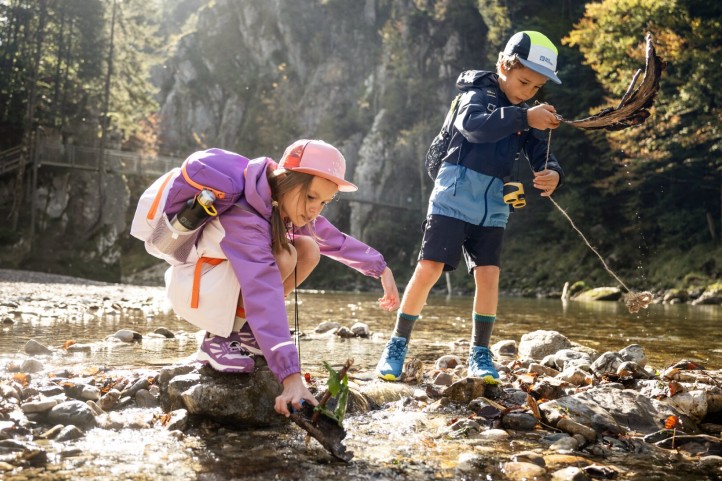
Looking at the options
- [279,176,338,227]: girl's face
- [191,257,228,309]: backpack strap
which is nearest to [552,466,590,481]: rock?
[279,176,338,227]: girl's face

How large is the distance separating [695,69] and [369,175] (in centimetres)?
2156

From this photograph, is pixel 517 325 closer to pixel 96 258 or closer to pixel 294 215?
pixel 294 215

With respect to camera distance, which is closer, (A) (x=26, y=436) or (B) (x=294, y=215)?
(A) (x=26, y=436)

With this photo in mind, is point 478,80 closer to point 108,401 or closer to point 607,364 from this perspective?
point 607,364

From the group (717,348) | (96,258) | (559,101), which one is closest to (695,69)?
(559,101)

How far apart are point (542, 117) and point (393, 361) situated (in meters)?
1.45

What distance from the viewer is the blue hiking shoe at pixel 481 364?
3.16 m

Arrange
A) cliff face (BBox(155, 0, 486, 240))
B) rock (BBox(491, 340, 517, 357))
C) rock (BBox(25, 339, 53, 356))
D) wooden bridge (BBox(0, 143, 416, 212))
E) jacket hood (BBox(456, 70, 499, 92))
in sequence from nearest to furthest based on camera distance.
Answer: jacket hood (BBox(456, 70, 499, 92)), rock (BBox(25, 339, 53, 356)), rock (BBox(491, 340, 517, 357)), wooden bridge (BBox(0, 143, 416, 212)), cliff face (BBox(155, 0, 486, 240))

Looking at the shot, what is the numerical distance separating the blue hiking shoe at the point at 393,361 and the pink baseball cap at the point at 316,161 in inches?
56.0

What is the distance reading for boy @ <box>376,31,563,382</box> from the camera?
323cm

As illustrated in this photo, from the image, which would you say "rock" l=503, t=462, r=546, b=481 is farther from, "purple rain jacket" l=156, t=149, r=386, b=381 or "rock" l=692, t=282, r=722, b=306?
"rock" l=692, t=282, r=722, b=306

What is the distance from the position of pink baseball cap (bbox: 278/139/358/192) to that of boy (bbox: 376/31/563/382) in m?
1.25

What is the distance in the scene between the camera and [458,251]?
341 cm

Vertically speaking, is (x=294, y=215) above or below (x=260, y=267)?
above
